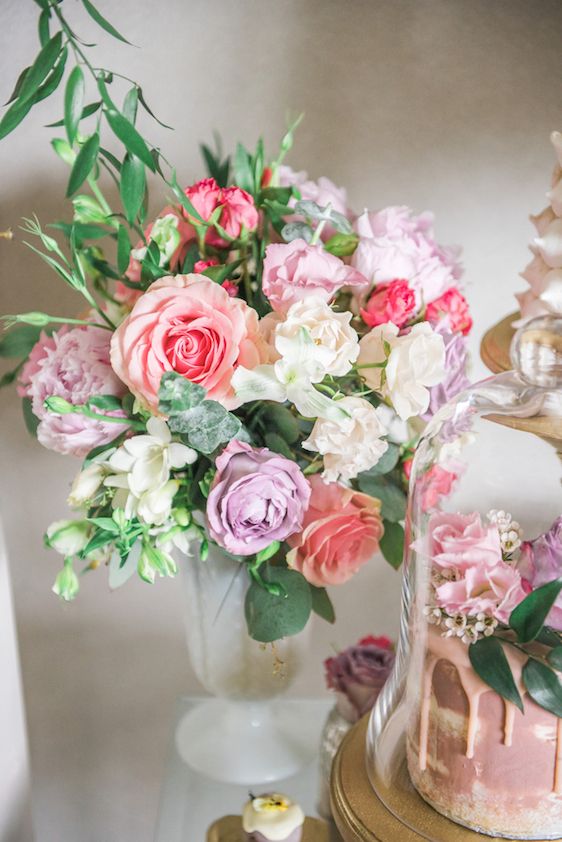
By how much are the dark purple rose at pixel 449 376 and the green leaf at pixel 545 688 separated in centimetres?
29

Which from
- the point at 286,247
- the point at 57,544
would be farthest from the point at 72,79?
the point at 57,544

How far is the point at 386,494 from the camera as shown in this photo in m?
0.84

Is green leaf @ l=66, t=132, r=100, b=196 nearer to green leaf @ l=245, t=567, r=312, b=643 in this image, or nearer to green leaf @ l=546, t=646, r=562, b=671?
green leaf @ l=245, t=567, r=312, b=643

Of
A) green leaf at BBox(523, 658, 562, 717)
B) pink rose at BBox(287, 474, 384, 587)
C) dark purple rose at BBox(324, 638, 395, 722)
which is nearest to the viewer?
green leaf at BBox(523, 658, 562, 717)

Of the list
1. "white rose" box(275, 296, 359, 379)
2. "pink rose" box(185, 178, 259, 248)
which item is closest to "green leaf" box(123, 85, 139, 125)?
"pink rose" box(185, 178, 259, 248)

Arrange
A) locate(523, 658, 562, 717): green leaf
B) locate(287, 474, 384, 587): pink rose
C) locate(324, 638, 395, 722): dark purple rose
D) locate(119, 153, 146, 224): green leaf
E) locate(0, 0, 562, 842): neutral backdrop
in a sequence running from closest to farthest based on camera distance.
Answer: locate(523, 658, 562, 717): green leaf < locate(119, 153, 146, 224): green leaf < locate(287, 474, 384, 587): pink rose < locate(324, 638, 395, 722): dark purple rose < locate(0, 0, 562, 842): neutral backdrop

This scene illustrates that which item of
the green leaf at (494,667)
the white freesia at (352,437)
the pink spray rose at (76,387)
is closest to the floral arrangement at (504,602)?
the green leaf at (494,667)

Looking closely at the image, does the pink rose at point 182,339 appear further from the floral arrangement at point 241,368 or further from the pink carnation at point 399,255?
the pink carnation at point 399,255

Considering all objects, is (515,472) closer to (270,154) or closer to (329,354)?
(329,354)

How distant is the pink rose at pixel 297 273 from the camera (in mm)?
715

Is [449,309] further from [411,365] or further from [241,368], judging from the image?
[241,368]

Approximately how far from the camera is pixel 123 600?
3.98 feet

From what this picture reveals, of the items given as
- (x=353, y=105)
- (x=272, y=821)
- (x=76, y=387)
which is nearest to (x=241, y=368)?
(x=76, y=387)

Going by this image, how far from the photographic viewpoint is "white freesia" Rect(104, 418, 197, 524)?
0.71 metres
